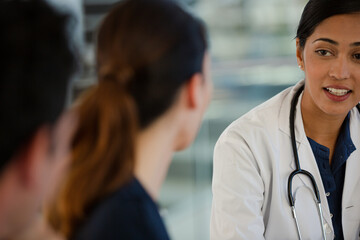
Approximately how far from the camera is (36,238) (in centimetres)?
57

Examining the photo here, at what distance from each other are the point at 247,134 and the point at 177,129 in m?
0.62

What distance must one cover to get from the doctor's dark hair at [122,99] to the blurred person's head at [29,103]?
17 centimetres

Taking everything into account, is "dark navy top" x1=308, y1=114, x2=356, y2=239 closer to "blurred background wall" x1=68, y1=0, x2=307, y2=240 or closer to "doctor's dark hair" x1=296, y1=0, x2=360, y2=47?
"doctor's dark hair" x1=296, y1=0, x2=360, y2=47

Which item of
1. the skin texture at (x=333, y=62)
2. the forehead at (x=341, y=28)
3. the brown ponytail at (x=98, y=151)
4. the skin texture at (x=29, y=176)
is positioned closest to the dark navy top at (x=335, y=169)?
the skin texture at (x=333, y=62)

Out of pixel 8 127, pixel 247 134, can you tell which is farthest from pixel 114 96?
pixel 247 134

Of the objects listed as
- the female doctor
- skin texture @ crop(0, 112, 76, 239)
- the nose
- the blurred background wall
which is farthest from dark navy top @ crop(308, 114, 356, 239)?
the blurred background wall

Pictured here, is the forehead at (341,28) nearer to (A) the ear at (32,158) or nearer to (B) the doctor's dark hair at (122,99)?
(B) the doctor's dark hair at (122,99)

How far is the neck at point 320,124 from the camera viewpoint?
1.45m

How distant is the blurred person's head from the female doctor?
84cm

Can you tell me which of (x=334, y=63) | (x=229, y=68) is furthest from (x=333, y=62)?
(x=229, y=68)

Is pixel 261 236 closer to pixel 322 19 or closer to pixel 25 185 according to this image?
pixel 322 19

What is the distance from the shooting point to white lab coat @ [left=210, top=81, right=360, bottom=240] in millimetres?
1265

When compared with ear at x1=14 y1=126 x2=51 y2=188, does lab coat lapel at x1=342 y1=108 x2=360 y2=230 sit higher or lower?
lower

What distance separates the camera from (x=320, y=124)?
1468mm
